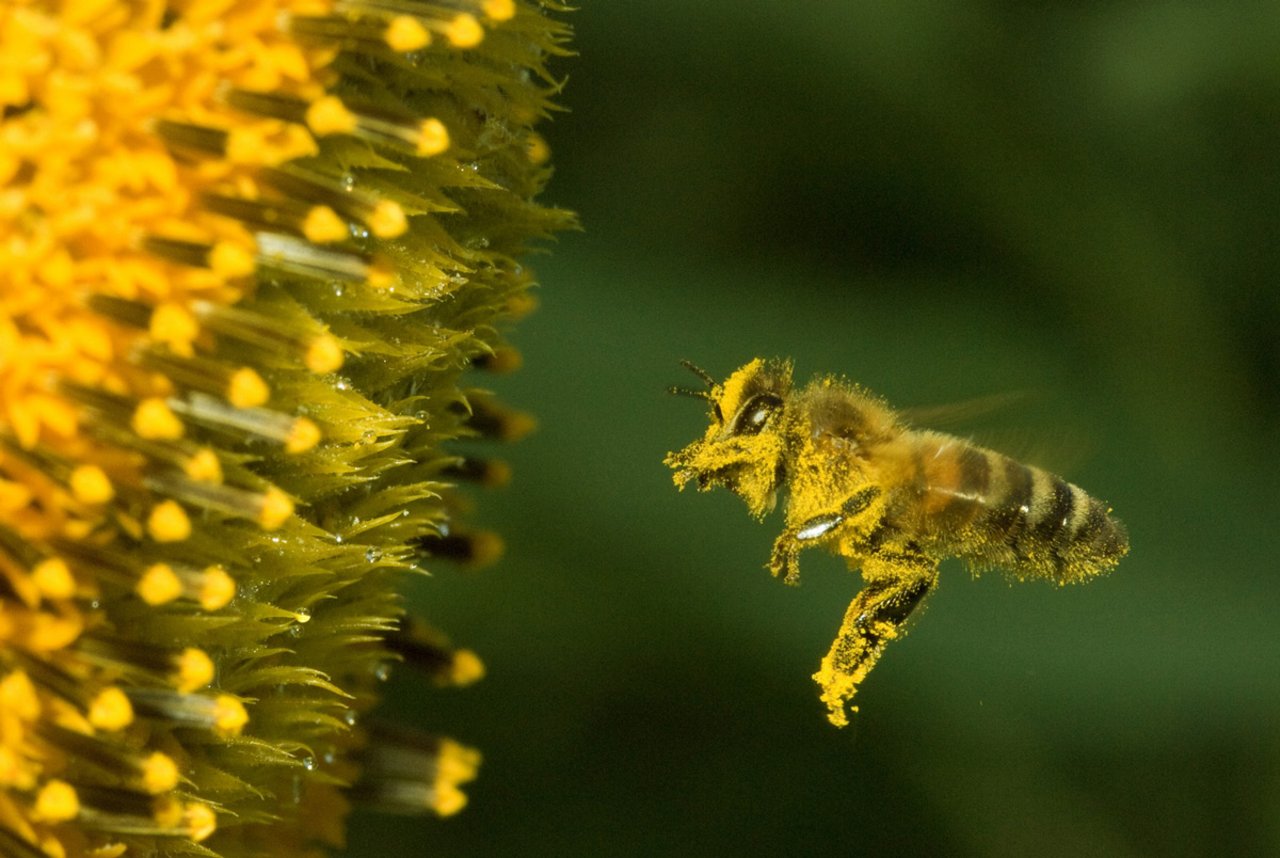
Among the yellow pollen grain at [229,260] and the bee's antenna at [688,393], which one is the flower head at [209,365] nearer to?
the yellow pollen grain at [229,260]

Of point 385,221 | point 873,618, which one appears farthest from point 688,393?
point 385,221

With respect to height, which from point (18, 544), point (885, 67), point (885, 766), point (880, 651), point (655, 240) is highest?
point (885, 67)

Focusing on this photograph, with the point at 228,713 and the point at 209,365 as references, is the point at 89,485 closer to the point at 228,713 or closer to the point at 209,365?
the point at 209,365

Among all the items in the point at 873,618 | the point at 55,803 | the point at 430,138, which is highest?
the point at 430,138

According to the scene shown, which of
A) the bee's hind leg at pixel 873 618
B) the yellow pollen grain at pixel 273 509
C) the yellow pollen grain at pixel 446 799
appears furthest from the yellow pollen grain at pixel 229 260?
the yellow pollen grain at pixel 446 799

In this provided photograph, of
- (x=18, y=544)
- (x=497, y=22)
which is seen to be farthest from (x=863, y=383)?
(x=18, y=544)

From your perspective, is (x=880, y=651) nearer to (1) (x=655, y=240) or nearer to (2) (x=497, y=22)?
(2) (x=497, y=22)

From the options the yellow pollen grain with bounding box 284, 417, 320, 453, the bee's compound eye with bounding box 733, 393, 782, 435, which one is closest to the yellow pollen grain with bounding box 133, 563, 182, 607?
the yellow pollen grain with bounding box 284, 417, 320, 453

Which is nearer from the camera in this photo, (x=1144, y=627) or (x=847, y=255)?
(x=1144, y=627)
